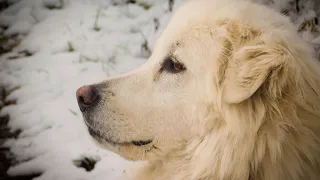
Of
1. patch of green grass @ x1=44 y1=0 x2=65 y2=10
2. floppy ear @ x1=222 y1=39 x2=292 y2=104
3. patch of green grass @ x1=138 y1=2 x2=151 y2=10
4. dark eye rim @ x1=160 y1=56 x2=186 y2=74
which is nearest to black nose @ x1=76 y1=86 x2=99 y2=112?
dark eye rim @ x1=160 y1=56 x2=186 y2=74

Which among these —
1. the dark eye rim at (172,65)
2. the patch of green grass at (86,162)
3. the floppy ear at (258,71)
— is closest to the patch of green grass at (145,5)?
the patch of green grass at (86,162)

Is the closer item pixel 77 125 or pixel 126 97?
pixel 126 97

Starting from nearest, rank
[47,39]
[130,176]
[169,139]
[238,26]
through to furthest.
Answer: [238,26]
[169,139]
[130,176]
[47,39]

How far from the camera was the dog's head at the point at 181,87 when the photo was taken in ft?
6.06

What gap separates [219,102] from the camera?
1811 mm

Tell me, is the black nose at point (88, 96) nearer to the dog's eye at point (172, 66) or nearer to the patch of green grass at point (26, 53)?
the dog's eye at point (172, 66)

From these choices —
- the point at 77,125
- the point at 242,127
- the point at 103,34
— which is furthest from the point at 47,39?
the point at 242,127

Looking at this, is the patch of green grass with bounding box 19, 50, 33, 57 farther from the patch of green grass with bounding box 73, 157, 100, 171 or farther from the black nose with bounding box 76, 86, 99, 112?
the black nose with bounding box 76, 86, 99, 112

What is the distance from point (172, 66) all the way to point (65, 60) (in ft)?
8.72

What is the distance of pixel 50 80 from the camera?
161 inches

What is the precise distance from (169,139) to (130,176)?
2.17 feet

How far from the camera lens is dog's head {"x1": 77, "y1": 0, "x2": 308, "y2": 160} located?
1.85m

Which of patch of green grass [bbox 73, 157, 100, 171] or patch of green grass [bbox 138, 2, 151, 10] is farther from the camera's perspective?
patch of green grass [bbox 138, 2, 151, 10]

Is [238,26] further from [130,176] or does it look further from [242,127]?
[130,176]
